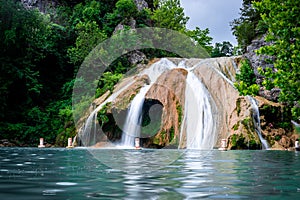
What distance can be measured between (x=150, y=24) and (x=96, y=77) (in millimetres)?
12180

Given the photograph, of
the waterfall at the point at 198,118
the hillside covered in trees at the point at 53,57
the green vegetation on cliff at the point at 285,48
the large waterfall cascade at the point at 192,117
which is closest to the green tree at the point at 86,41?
the hillside covered in trees at the point at 53,57

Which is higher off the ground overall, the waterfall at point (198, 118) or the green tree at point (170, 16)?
the green tree at point (170, 16)

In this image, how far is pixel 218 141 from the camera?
21.1 metres

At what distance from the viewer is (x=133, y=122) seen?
23516mm

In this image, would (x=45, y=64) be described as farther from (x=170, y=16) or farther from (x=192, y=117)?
(x=192, y=117)

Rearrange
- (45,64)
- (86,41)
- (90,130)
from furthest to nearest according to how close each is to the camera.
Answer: (45,64)
(86,41)
(90,130)

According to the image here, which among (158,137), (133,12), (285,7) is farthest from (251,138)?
(133,12)

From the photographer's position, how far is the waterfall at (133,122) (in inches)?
925

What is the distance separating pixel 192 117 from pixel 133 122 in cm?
350

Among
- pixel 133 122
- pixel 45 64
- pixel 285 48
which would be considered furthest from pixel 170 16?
pixel 285 48

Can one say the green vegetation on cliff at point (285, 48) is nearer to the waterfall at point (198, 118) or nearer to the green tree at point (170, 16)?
the waterfall at point (198, 118)

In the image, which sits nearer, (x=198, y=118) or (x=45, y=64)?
(x=198, y=118)

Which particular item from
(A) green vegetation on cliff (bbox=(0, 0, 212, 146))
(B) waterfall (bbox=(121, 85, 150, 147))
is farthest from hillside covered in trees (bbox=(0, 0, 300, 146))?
(B) waterfall (bbox=(121, 85, 150, 147))

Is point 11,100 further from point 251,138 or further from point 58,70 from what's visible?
point 251,138
